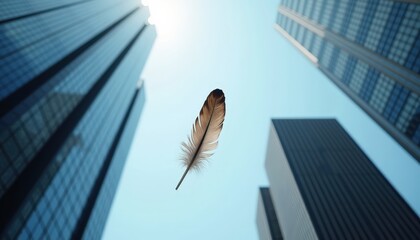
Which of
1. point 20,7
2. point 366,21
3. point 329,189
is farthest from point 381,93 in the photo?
point 20,7

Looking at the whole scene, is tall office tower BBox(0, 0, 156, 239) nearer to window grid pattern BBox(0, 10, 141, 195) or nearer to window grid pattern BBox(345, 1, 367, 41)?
window grid pattern BBox(0, 10, 141, 195)

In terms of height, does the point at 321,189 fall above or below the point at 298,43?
below

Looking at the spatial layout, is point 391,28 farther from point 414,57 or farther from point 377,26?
point 414,57

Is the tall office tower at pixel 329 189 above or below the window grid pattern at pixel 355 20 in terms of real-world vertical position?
below

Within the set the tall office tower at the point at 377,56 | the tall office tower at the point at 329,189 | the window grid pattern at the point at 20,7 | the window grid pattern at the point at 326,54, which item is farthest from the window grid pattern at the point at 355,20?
the window grid pattern at the point at 20,7

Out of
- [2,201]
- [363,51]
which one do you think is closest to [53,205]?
[2,201]

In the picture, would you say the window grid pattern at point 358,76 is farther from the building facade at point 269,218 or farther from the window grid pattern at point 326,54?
the building facade at point 269,218

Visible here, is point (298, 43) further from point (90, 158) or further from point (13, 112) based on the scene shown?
point (13, 112)

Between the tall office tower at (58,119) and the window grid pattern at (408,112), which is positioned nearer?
the tall office tower at (58,119)

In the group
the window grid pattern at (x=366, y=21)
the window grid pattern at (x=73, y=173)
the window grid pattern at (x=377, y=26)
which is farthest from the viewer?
the window grid pattern at (x=366, y=21)
